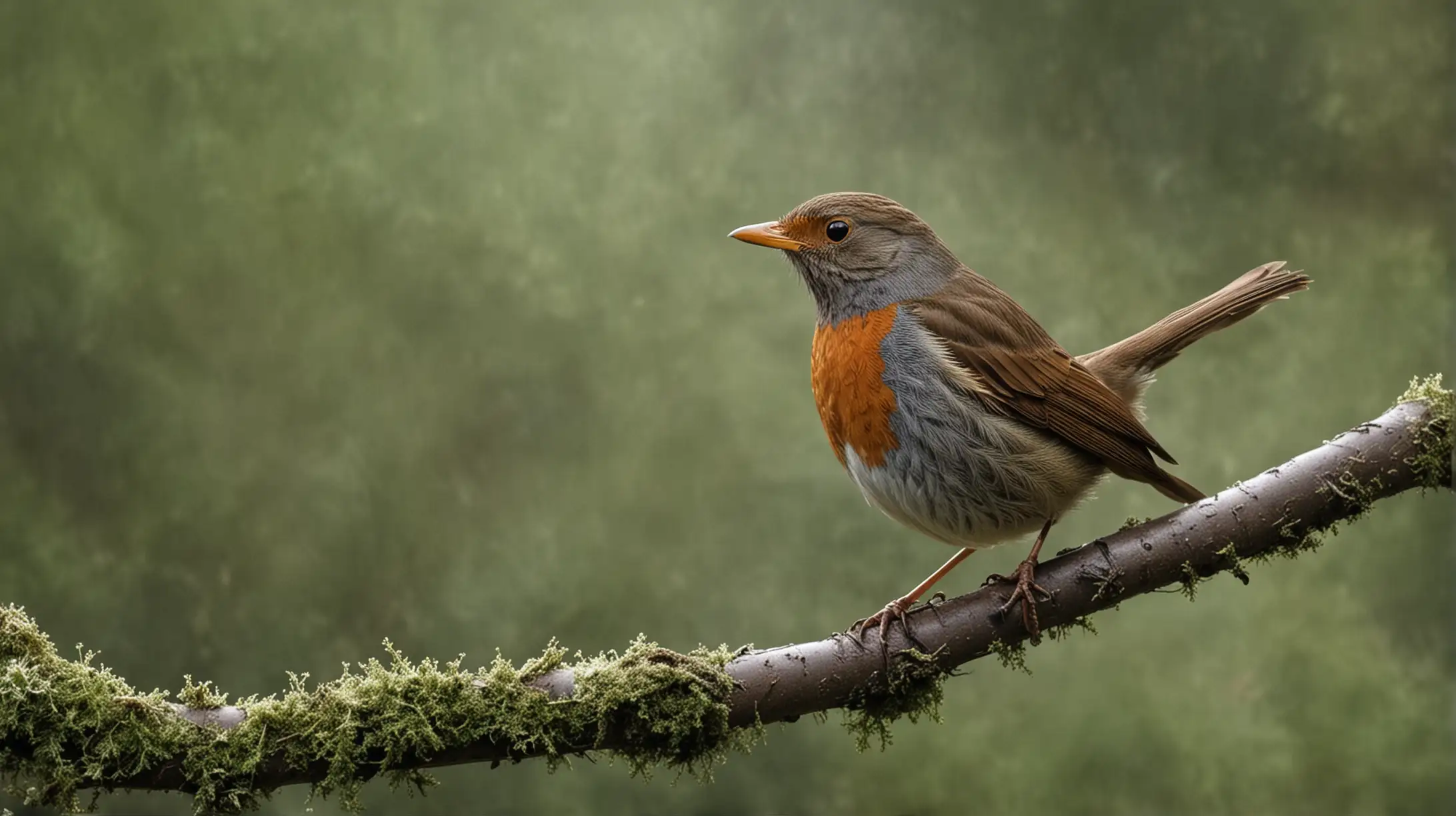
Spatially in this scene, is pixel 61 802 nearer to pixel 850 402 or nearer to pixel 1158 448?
pixel 850 402

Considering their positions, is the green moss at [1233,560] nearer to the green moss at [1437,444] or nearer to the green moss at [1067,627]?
the green moss at [1067,627]

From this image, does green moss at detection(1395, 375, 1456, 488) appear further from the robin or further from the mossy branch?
the robin

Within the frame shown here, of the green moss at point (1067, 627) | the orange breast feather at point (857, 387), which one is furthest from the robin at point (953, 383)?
the green moss at point (1067, 627)

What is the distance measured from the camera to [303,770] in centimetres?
271

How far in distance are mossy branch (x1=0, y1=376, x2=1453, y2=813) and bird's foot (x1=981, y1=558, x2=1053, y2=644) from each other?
0.03m

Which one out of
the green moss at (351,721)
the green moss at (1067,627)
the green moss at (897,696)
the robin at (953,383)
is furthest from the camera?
the robin at (953,383)

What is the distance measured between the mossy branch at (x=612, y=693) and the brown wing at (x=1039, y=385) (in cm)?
29

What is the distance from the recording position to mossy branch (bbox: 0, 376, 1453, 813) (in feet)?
8.64

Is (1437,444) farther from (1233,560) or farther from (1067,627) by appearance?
(1067,627)

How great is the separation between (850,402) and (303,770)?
1.65m

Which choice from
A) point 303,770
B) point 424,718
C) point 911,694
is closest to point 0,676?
point 303,770

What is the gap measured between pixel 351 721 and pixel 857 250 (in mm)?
1908

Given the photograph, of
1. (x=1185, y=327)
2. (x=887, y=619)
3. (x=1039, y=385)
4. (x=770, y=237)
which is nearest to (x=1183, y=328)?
(x=1185, y=327)

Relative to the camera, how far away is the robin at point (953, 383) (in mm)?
3428
